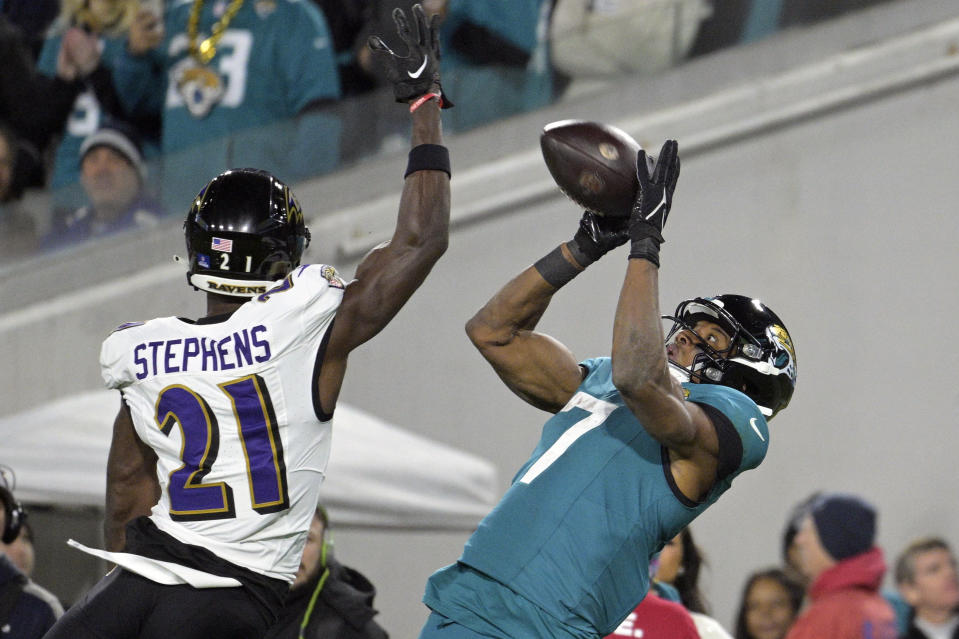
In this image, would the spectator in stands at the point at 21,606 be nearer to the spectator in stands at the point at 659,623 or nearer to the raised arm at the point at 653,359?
the spectator in stands at the point at 659,623

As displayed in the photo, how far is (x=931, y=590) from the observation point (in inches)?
273

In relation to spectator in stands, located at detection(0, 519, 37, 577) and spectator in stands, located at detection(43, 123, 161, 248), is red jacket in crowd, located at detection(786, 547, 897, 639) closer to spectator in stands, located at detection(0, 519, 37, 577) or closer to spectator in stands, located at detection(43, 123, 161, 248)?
spectator in stands, located at detection(0, 519, 37, 577)

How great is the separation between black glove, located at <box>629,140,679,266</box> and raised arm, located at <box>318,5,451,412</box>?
1.65ft

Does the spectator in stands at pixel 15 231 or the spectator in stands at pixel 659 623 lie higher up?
the spectator in stands at pixel 15 231

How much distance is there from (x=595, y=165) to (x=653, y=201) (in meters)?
0.26

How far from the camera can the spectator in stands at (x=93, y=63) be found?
29.2 feet

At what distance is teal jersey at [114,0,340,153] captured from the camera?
8289 mm

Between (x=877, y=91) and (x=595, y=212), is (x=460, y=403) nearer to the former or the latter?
(x=877, y=91)

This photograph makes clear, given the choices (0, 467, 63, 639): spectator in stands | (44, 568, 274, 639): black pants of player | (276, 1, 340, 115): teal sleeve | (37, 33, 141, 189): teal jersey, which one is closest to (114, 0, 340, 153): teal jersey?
(276, 1, 340, 115): teal sleeve

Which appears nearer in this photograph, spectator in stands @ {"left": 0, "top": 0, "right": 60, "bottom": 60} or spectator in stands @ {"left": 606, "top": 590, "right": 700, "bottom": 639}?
spectator in stands @ {"left": 606, "top": 590, "right": 700, "bottom": 639}

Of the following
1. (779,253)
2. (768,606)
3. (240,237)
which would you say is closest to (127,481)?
(240,237)

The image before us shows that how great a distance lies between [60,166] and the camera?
345 inches

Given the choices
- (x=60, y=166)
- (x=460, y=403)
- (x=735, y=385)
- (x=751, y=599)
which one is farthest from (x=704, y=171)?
(x=735, y=385)

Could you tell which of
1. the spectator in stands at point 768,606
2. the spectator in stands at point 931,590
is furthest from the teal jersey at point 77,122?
the spectator in stands at point 931,590
